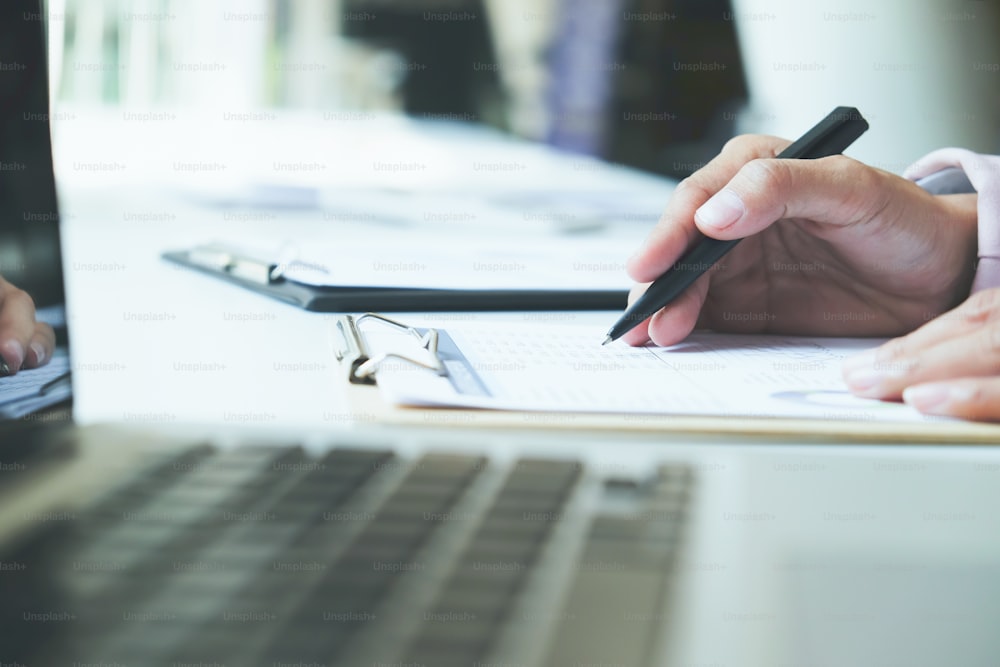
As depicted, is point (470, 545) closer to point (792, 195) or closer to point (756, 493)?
point (756, 493)

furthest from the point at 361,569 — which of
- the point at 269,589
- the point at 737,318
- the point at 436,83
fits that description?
the point at 436,83

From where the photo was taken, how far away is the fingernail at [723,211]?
426 mm

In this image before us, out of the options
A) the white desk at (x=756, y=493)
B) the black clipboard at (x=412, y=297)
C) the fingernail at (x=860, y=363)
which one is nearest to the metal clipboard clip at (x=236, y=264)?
the black clipboard at (x=412, y=297)

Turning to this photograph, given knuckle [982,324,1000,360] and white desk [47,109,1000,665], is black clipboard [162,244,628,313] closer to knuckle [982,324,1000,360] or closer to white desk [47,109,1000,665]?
white desk [47,109,1000,665]

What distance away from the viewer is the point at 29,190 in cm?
34

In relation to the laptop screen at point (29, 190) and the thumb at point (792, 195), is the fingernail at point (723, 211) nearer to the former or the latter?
the thumb at point (792, 195)

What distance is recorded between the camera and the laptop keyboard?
21 cm

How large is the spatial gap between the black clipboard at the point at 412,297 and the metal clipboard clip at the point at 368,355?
0.10 meters

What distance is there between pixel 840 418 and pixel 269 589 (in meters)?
0.21

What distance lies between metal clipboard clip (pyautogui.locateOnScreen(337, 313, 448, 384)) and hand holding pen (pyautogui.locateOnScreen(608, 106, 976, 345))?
120 mm

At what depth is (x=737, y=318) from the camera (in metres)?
0.52

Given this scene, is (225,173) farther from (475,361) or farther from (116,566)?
(116,566)

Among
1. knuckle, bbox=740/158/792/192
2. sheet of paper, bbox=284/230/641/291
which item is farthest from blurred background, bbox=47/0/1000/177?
knuckle, bbox=740/158/792/192

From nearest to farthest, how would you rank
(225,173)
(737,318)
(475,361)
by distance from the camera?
1. (475,361)
2. (737,318)
3. (225,173)
